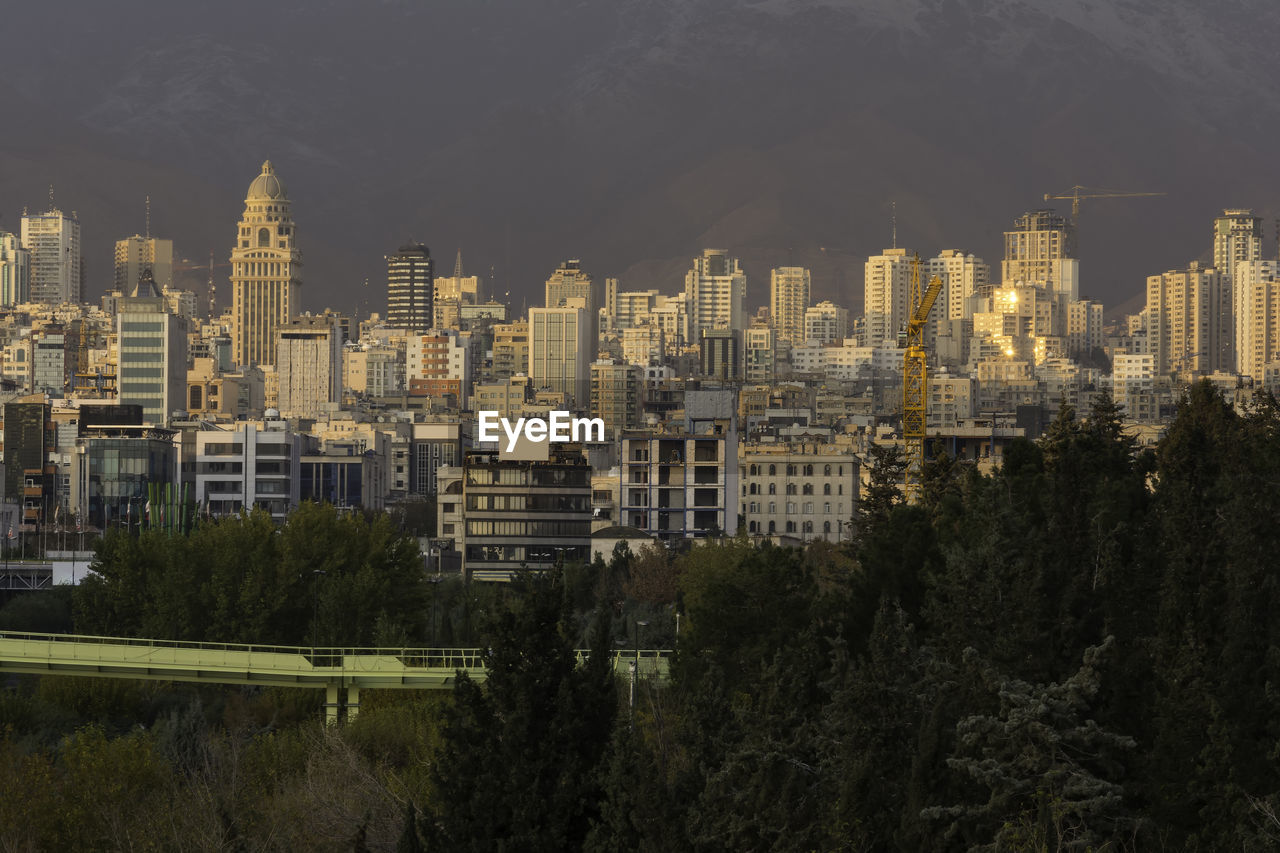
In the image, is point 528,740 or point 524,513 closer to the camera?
point 528,740

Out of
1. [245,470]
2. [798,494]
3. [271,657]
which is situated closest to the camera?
[271,657]

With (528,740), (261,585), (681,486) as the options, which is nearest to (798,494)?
(681,486)

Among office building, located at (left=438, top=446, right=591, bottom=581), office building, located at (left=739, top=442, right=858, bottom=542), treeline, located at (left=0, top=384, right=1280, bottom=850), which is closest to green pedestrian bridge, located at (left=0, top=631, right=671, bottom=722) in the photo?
treeline, located at (left=0, top=384, right=1280, bottom=850)

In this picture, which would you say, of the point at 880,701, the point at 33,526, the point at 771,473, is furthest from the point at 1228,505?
the point at 33,526

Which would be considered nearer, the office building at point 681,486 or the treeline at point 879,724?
the treeline at point 879,724

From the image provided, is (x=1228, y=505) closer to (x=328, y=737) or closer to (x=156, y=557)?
(x=328, y=737)

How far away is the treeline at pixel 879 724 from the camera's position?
4134 cm

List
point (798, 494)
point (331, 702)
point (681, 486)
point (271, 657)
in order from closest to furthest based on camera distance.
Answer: point (331, 702)
point (271, 657)
point (681, 486)
point (798, 494)

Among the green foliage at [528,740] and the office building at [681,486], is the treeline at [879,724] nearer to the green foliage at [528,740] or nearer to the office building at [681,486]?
the green foliage at [528,740]

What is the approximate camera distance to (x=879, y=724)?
1677 inches

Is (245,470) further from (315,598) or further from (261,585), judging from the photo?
(315,598)

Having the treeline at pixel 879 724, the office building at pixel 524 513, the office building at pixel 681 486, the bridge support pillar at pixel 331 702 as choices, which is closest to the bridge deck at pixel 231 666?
the bridge support pillar at pixel 331 702

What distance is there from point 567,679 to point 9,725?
18.8 metres

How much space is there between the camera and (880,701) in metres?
43.3
